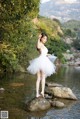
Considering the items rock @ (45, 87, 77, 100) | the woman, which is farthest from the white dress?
rock @ (45, 87, 77, 100)

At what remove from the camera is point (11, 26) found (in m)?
21.5

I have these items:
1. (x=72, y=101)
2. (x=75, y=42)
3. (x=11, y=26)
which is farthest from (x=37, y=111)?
(x=75, y=42)

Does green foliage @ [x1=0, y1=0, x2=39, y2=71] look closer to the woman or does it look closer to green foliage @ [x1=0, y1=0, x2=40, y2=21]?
green foliage @ [x1=0, y1=0, x2=40, y2=21]

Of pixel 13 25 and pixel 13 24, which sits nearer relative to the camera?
pixel 13 24

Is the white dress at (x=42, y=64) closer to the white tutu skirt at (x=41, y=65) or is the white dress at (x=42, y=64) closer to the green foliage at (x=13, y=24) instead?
the white tutu skirt at (x=41, y=65)

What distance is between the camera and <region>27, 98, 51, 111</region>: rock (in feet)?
44.9

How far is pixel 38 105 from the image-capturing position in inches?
547

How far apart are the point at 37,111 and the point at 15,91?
17.7 ft

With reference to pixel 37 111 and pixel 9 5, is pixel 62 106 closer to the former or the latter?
pixel 37 111

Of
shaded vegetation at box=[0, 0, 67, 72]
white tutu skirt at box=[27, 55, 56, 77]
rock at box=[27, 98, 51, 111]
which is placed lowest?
rock at box=[27, 98, 51, 111]

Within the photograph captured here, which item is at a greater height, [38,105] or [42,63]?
[42,63]

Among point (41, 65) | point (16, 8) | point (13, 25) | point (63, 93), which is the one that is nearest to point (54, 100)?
point (63, 93)

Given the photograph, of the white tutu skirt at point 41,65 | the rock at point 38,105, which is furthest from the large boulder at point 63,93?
the rock at point 38,105

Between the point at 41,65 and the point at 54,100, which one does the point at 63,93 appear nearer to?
the point at 54,100
